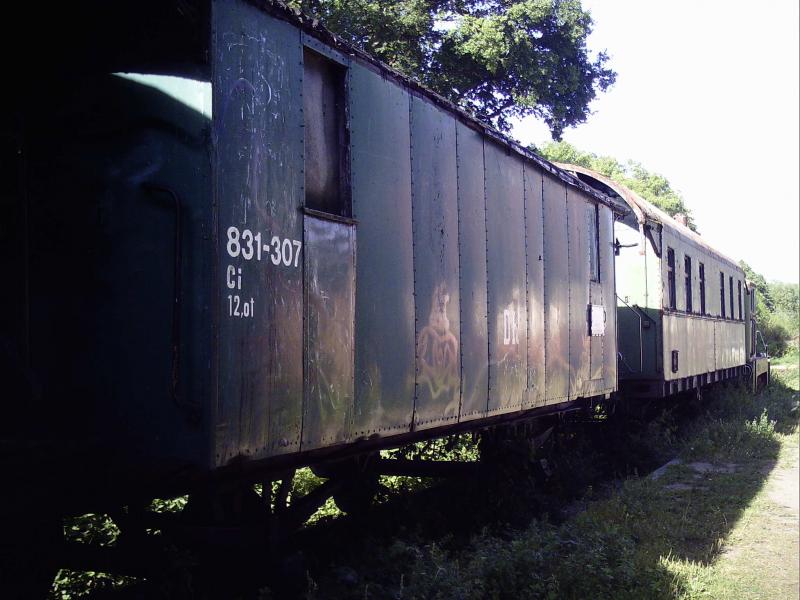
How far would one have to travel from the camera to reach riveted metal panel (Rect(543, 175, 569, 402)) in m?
7.31

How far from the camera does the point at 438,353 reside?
17.5 feet

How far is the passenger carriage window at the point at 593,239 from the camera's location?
8688mm

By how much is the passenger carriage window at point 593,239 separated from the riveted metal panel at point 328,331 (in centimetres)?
489

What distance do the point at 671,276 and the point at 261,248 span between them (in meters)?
9.80

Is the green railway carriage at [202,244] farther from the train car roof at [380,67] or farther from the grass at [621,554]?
the grass at [621,554]

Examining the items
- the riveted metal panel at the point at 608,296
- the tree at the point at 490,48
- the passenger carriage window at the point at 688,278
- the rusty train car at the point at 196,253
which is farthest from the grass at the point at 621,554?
the tree at the point at 490,48

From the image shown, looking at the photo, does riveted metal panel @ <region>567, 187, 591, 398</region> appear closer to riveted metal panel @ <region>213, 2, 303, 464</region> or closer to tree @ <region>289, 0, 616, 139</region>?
riveted metal panel @ <region>213, 2, 303, 464</region>

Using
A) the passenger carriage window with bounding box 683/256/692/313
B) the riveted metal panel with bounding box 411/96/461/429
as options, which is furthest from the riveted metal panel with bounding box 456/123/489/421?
the passenger carriage window with bounding box 683/256/692/313

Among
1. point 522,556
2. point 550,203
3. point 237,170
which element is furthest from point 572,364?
point 237,170

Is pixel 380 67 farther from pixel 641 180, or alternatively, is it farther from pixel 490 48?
pixel 641 180

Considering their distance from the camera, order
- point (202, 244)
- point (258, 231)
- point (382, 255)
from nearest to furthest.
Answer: point (202, 244) < point (258, 231) < point (382, 255)

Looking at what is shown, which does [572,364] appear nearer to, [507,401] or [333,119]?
[507,401]

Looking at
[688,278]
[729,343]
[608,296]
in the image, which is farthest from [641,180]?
[608,296]

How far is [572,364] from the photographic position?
7867 mm
